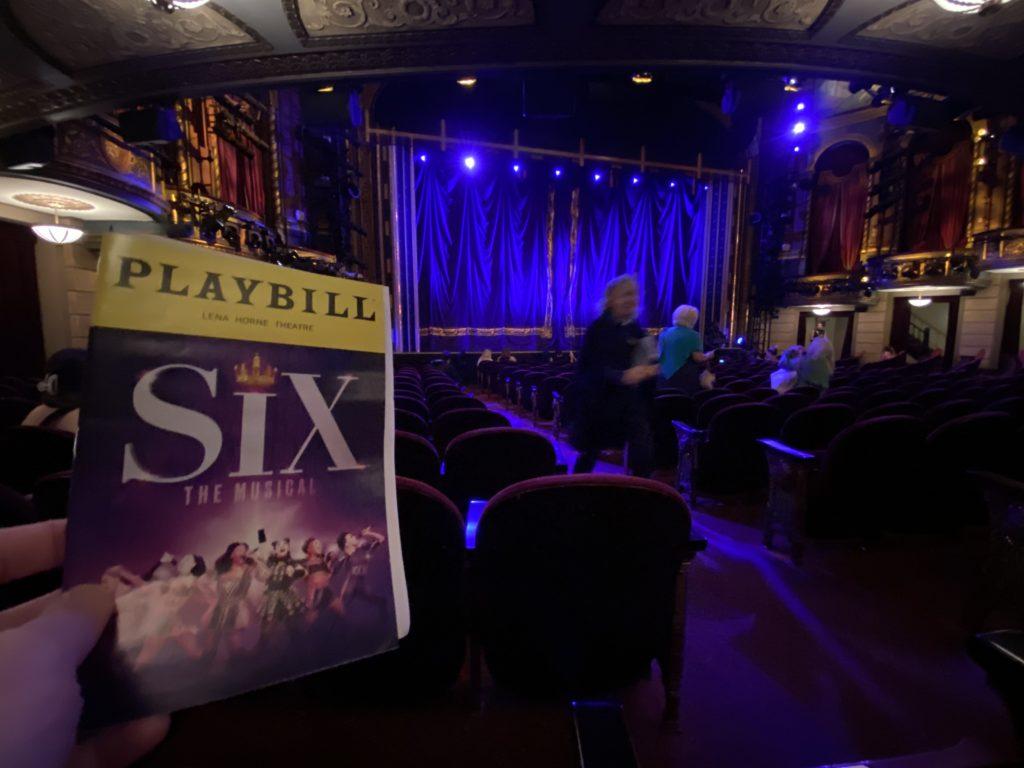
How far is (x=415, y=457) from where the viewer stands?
182cm

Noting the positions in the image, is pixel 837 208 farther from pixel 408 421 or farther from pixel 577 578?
pixel 577 578

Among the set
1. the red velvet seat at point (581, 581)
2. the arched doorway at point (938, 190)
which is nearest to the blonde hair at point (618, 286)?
the red velvet seat at point (581, 581)

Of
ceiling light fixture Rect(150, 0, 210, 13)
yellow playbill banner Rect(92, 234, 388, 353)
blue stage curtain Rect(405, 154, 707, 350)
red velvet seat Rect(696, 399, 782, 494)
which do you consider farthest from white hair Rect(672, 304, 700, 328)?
blue stage curtain Rect(405, 154, 707, 350)

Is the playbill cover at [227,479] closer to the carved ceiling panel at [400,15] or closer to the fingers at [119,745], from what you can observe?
the fingers at [119,745]

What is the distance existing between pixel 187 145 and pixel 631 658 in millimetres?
7933

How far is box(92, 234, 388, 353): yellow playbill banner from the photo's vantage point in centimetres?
35

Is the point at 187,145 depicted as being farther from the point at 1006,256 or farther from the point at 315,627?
the point at 1006,256

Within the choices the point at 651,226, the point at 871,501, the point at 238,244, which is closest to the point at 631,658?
the point at 871,501

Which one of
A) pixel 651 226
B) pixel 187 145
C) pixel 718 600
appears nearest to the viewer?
pixel 718 600

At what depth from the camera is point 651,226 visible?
15180 mm

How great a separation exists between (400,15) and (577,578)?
421 centimetres

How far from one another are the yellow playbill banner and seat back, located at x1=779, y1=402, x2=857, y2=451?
330 cm

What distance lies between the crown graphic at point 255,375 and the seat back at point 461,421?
2387mm

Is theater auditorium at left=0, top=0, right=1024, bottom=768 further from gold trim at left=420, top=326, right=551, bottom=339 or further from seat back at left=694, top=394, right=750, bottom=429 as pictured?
gold trim at left=420, top=326, right=551, bottom=339
